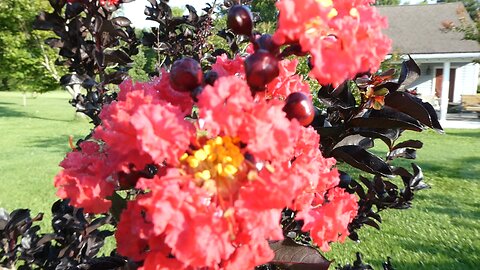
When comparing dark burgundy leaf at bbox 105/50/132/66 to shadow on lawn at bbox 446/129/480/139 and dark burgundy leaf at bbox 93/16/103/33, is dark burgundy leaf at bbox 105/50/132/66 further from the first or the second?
shadow on lawn at bbox 446/129/480/139

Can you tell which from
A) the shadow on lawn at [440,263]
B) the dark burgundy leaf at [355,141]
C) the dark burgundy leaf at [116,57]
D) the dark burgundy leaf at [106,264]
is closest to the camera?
the dark burgundy leaf at [106,264]

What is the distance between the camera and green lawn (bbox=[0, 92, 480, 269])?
466 centimetres

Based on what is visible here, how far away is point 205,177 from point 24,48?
21588 mm

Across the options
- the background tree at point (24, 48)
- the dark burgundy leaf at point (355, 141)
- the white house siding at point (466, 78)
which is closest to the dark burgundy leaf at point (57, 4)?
the dark burgundy leaf at point (355, 141)

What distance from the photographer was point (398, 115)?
3.85ft

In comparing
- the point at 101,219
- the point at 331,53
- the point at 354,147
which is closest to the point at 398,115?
the point at 354,147

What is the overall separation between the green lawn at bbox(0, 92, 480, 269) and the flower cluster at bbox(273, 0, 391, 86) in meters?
2.42

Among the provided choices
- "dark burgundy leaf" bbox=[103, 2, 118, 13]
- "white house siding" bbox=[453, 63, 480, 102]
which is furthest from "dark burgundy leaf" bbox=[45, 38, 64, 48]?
"white house siding" bbox=[453, 63, 480, 102]

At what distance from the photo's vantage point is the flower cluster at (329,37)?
2.19ft

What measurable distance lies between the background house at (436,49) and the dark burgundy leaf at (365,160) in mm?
17616

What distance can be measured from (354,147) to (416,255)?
3.88 meters

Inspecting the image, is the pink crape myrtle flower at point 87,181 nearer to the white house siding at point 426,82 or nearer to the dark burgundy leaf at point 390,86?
the dark burgundy leaf at point 390,86

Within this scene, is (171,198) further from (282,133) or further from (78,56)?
(78,56)

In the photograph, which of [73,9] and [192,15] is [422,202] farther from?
[73,9]
